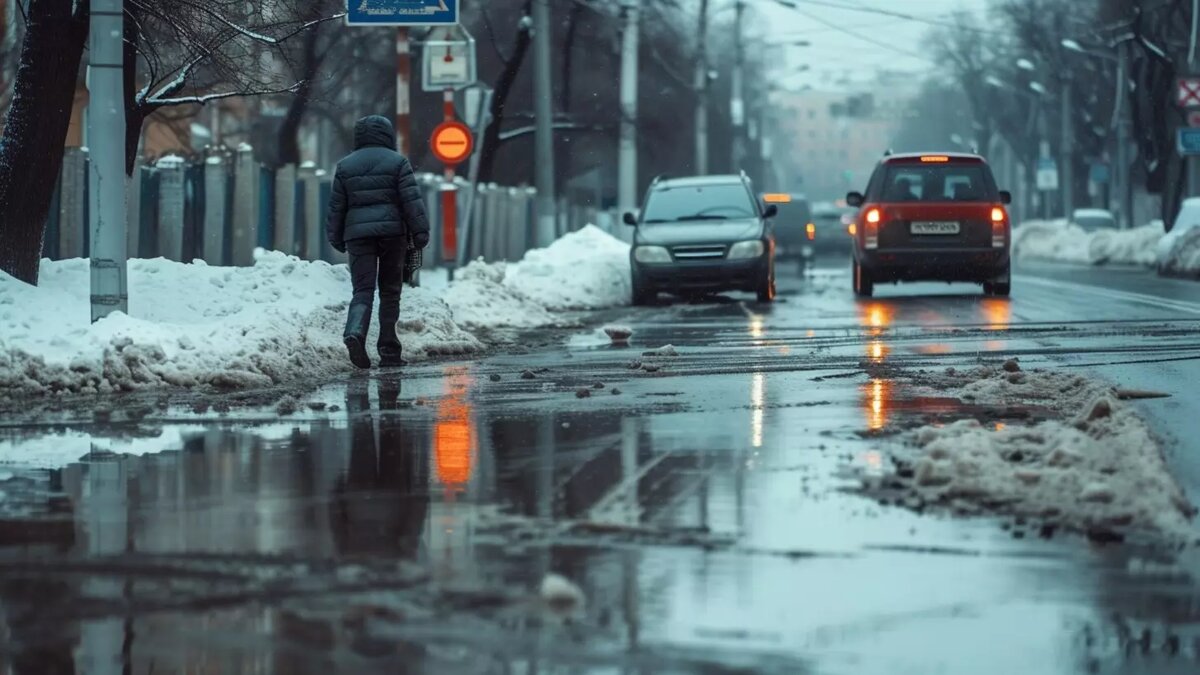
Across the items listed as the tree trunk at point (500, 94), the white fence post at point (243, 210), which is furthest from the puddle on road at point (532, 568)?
the tree trunk at point (500, 94)

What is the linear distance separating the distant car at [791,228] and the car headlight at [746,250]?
60.2 feet

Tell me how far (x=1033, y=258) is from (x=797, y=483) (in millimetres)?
57985

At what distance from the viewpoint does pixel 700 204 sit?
2892 cm

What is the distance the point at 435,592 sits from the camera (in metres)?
5.95

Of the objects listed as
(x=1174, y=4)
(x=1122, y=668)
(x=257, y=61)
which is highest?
(x=1174, y=4)

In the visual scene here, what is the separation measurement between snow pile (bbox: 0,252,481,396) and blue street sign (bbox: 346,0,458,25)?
9.42ft

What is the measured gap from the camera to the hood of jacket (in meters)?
15.2

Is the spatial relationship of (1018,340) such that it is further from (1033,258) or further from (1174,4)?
(1033,258)

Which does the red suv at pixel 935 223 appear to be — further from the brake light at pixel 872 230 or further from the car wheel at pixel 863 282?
the car wheel at pixel 863 282

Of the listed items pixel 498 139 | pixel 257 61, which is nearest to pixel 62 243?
pixel 257 61

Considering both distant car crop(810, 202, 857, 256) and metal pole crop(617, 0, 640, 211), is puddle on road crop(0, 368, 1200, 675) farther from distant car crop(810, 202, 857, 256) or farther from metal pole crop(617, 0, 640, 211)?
distant car crop(810, 202, 857, 256)

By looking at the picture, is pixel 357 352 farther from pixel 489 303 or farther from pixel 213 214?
pixel 213 214

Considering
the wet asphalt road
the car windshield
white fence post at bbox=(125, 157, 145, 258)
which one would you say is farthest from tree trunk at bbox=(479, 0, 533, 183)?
the wet asphalt road

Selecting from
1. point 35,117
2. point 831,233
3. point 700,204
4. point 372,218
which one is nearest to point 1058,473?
point 372,218
